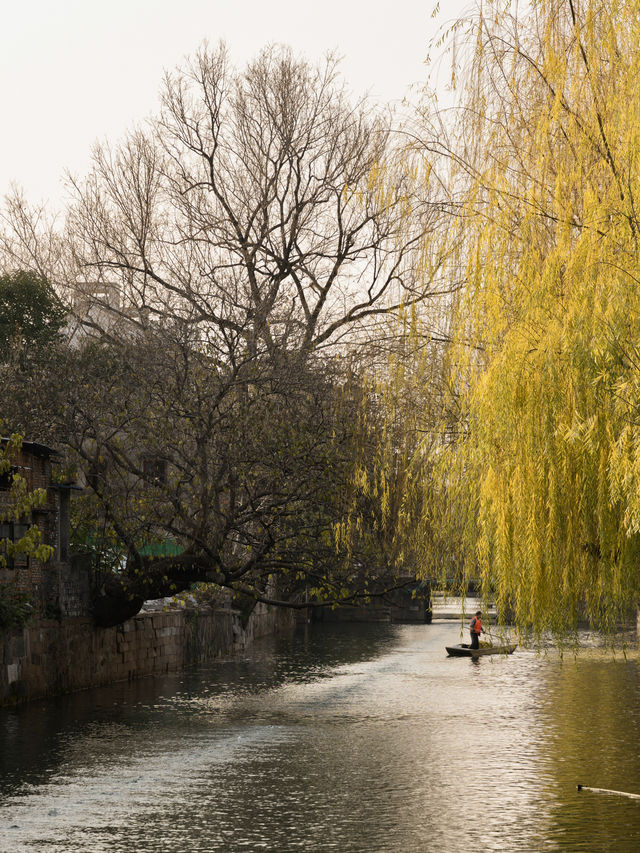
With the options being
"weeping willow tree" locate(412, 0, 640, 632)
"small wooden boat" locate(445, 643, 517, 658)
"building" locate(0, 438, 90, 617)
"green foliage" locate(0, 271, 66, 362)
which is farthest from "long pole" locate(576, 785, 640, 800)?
"small wooden boat" locate(445, 643, 517, 658)

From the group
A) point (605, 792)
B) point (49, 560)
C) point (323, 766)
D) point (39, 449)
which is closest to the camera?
point (605, 792)

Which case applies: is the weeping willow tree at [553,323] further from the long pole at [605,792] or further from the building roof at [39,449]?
the building roof at [39,449]

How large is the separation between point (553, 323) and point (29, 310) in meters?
25.8

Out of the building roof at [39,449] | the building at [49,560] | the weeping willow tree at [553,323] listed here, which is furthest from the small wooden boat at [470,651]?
the weeping willow tree at [553,323]

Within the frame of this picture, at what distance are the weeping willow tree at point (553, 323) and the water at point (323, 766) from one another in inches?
147

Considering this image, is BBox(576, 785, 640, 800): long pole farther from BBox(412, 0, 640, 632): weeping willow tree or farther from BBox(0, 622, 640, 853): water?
BBox(412, 0, 640, 632): weeping willow tree

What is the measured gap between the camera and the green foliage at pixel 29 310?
33062 millimetres

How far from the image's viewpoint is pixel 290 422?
24016 mm

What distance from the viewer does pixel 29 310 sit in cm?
3384

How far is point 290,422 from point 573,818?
11989mm

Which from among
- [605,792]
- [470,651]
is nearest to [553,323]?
[605,792]

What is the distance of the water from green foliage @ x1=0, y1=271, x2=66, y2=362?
11.3 metres

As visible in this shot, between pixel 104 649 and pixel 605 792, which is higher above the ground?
pixel 104 649

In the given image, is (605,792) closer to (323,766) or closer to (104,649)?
(323,766)
